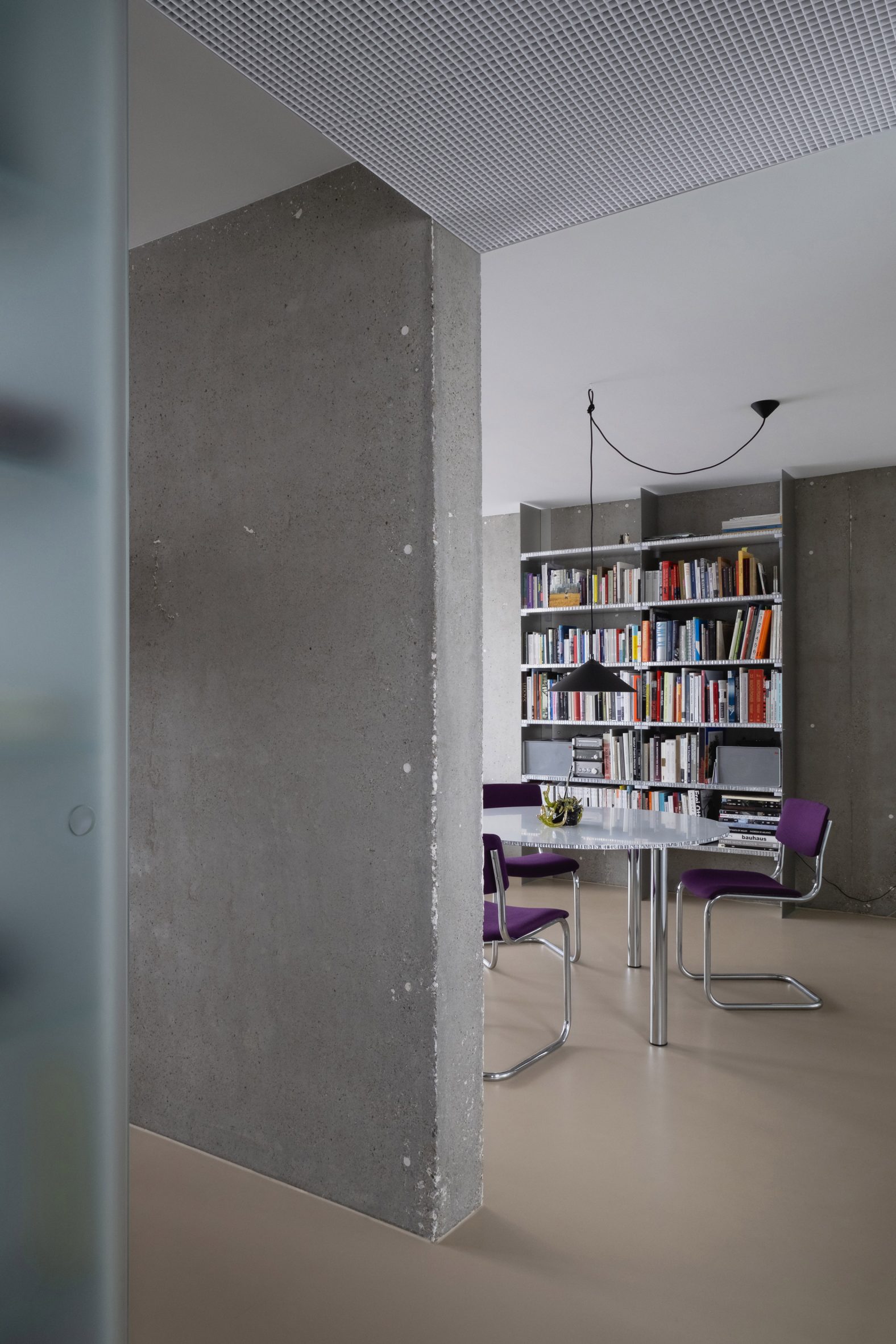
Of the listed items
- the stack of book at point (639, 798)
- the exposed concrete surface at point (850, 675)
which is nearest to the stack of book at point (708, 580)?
the exposed concrete surface at point (850, 675)

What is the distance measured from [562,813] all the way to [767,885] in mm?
958

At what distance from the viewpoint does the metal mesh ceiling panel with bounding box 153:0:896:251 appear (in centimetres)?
149

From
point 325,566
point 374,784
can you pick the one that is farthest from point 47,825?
point 325,566

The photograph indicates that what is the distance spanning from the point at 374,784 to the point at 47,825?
1567 millimetres

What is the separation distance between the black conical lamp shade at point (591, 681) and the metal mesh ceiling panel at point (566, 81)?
2650 mm

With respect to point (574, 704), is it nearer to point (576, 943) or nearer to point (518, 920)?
point (576, 943)

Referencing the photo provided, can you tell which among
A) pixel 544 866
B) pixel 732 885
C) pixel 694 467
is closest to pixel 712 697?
pixel 694 467

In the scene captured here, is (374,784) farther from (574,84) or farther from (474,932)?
(574,84)

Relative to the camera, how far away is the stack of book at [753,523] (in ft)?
18.8

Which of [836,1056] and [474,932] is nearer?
[474,932]

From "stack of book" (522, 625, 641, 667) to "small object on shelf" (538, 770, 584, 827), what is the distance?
237 centimetres

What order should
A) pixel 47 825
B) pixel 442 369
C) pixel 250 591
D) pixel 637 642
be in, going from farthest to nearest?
pixel 637 642, pixel 250 591, pixel 442 369, pixel 47 825

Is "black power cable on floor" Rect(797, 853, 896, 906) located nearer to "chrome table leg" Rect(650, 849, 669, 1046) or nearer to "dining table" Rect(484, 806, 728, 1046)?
"dining table" Rect(484, 806, 728, 1046)

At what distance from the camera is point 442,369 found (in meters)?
2.20
